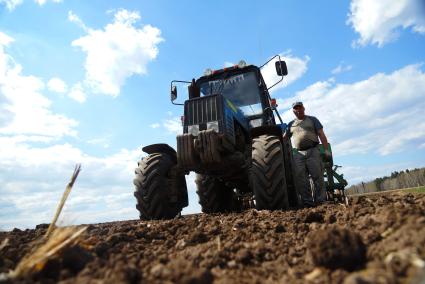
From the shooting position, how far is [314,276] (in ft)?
6.12

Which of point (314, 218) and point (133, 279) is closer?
point (133, 279)

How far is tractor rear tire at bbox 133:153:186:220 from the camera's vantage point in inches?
218

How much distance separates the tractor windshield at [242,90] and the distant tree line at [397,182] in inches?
943

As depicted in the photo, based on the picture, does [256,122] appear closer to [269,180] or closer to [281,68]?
[281,68]

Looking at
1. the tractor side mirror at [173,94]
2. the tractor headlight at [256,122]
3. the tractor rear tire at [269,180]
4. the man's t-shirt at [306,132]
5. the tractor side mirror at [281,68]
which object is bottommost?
the tractor rear tire at [269,180]

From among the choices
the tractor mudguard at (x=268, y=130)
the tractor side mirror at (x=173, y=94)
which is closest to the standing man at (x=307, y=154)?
the tractor mudguard at (x=268, y=130)

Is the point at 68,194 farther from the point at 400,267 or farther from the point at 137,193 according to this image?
the point at 137,193

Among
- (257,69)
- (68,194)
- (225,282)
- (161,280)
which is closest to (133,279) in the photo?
(161,280)

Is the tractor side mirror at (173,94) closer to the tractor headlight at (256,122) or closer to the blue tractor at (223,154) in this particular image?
the blue tractor at (223,154)

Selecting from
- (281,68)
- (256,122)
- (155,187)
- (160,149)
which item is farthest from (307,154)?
(155,187)

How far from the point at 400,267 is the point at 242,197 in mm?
5919

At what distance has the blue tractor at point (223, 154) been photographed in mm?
Result: 4887

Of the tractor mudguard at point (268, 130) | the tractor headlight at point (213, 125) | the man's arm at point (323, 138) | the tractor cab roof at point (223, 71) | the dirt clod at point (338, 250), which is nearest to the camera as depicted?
the dirt clod at point (338, 250)

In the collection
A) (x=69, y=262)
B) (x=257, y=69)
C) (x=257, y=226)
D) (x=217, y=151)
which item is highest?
(x=257, y=69)
